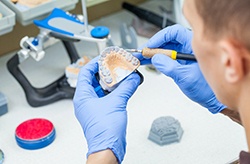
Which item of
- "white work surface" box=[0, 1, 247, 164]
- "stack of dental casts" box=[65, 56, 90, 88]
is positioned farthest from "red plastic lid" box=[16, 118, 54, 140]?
"stack of dental casts" box=[65, 56, 90, 88]

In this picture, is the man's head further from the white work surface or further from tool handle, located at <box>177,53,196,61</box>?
the white work surface

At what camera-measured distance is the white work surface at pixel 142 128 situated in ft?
3.35

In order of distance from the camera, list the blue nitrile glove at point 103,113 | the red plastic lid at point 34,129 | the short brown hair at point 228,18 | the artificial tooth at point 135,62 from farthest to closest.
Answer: the red plastic lid at point 34,129, the artificial tooth at point 135,62, the blue nitrile glove at point 103,113, the short brown hair at point 228,18

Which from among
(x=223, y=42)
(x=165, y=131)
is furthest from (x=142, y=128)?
(x=223, y=42)

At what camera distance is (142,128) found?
43.4 inches

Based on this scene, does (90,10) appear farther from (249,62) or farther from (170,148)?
(249,62)

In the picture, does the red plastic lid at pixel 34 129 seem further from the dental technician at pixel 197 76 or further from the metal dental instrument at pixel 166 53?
the metal dental instrument at pixel 166 53

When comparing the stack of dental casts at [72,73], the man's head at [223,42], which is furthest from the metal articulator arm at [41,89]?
the man's head at [223,42]

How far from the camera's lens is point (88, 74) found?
922mm

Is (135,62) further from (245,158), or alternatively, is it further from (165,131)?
(245,158)

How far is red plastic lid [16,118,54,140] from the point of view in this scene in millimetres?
1049

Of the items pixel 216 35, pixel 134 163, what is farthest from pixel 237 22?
pixel 134 163

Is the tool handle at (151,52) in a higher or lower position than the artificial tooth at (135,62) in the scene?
higher

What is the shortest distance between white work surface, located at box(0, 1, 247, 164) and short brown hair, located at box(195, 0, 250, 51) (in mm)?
488
